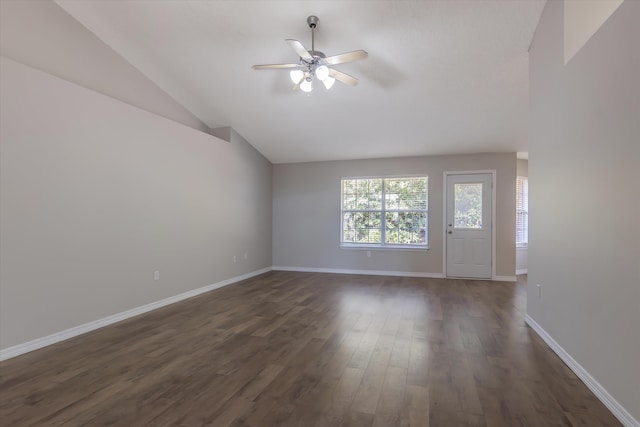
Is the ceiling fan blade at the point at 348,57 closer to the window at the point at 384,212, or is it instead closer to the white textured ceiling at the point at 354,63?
the white textured ceiling at the point at 354,63

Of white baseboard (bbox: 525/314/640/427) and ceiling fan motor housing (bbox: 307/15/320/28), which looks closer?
white baseboard (bbox: 525/314/640/427)

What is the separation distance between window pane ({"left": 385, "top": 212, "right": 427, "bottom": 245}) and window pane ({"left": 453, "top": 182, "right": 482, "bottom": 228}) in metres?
0.63

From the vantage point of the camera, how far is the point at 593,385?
2141mm

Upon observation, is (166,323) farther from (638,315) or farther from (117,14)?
(638,315)

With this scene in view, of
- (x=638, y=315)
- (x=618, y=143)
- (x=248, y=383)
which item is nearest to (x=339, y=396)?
(x=248, y=383)

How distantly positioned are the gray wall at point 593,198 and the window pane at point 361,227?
358cm

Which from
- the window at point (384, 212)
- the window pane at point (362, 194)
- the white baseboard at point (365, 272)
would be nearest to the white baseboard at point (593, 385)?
the white baseboard at point (365, 272)

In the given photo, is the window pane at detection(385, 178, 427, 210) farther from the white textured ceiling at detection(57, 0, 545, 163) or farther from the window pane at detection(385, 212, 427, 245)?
the white textured ceiling at detection(57, 0, 545, 163)

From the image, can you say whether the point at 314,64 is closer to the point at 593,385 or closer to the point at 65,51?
the point at 65,51

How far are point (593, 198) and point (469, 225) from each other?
4056 mm

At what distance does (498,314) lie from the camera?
391cm

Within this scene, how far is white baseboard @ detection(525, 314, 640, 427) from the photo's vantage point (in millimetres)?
1780

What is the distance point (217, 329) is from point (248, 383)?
4.10ft

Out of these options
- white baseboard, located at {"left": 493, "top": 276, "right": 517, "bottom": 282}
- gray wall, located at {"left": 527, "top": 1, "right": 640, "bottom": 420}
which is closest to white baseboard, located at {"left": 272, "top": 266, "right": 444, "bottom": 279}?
white baseboard, located at {"left": 493, "top": 276, "right": 517, "bottom": 282}
